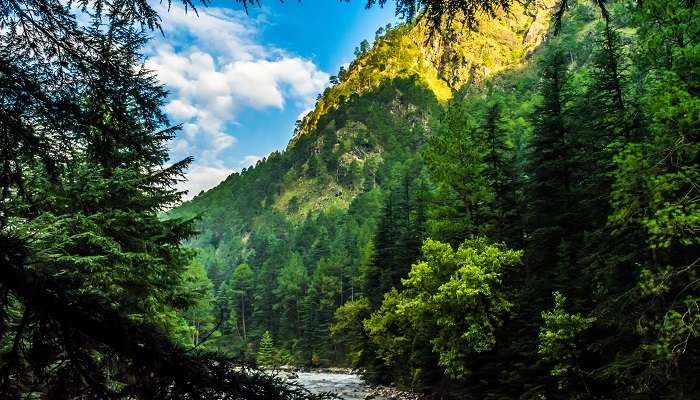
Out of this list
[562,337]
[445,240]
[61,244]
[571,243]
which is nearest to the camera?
[61,244]

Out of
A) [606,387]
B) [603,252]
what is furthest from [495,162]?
[606,387]

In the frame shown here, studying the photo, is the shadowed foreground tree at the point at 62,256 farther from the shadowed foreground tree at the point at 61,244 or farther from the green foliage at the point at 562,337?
the green foliage at the point at 562,337

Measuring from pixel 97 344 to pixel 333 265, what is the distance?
7307 cm

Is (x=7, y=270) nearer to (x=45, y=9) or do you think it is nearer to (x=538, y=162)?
(x=45, y=9)

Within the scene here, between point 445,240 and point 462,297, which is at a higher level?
point 445,240

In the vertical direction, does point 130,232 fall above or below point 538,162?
below

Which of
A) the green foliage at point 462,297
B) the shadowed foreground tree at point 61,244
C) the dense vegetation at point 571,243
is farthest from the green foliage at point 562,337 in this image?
the shadowed foreground tree at point 61,244

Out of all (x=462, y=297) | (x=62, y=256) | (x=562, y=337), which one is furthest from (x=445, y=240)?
(x=62, y=256)

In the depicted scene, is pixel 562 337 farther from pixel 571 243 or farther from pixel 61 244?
pixel 61 244

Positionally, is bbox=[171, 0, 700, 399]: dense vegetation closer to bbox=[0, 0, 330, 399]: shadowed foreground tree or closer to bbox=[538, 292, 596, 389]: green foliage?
bbox=[538, 292, 596, 389]: green foliage

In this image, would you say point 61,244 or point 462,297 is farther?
point 462,297

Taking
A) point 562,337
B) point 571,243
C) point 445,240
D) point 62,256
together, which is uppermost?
point 445,240

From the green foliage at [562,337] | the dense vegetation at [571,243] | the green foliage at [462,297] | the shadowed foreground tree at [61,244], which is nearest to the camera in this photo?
the shadowed foreground tree at [61,244]

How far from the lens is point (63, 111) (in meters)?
3.73
